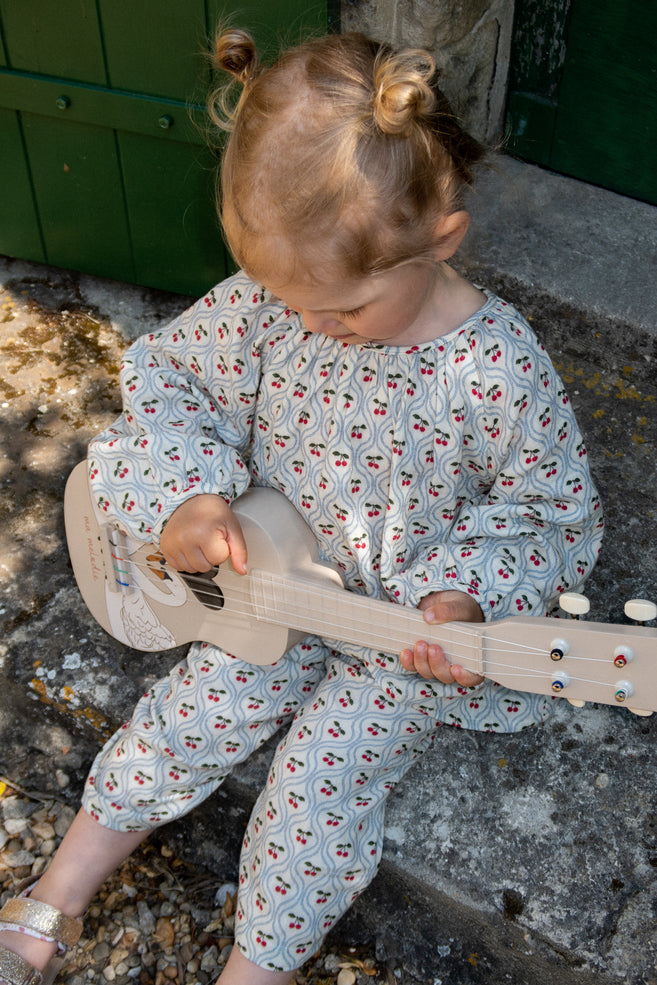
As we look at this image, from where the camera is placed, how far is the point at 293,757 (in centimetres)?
156

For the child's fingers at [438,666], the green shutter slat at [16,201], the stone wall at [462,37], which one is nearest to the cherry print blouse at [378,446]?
the child's fingers at [438,666]

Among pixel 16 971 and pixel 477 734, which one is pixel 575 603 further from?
pixel 16 971

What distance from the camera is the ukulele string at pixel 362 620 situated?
54.9 inches

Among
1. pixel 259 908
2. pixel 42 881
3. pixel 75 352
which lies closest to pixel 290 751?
pixel 259 908

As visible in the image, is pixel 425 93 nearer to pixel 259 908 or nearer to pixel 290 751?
pixel 290 751

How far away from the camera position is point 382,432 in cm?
155

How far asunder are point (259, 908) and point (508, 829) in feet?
1.32

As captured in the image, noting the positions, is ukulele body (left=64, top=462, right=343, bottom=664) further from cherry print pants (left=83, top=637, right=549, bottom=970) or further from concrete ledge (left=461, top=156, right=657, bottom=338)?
concrete ledge (left=461, top=156, right=657, bottom=338)

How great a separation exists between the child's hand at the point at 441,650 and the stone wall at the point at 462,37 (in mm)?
917

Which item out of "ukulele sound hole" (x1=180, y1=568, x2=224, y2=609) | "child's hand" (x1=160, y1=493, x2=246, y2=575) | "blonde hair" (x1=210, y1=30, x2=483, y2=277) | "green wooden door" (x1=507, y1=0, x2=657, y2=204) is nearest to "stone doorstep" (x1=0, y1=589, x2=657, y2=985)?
"ukulele sound hole" (x1=180, y1=568, x2=224, y2=609)

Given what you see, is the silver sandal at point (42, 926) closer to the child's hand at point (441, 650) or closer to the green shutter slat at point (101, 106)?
the child's hand at point (441, 650)

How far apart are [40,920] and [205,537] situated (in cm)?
66

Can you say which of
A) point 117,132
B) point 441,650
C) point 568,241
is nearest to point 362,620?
point 441,650

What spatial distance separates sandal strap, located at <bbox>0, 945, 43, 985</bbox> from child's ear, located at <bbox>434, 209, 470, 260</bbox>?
122cm
